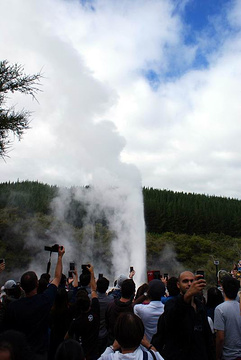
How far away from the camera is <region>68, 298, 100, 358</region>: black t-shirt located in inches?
152

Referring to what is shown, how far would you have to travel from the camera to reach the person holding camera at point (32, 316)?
3311 mm

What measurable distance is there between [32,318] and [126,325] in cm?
129

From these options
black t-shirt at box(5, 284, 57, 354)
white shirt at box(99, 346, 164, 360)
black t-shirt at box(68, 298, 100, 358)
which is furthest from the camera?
black t-shirt at box(68, 298, 100, 358)

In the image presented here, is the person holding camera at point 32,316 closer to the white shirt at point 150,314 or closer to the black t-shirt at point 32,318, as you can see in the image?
the black t-shirt at point 32,318

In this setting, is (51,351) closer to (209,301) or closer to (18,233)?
(209,301)

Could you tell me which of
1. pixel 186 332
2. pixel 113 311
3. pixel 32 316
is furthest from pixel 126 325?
pixel 113 311

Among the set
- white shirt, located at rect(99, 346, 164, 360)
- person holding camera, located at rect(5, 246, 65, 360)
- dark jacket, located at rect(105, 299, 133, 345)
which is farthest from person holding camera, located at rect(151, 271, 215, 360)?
person holding camera, located at rect(5, 246, 65, 360)

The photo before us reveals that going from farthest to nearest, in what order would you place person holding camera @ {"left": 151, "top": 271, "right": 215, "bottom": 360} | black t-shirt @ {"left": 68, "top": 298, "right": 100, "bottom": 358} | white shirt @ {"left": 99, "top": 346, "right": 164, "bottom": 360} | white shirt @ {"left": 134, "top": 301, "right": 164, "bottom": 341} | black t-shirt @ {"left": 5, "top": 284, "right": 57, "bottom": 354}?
white shirt @ {"left": 134, "top": 301, "right": 164, "bottom": 341}, black t-shirt @ {"left": 68, "top": 298, "right": 100, "bottom": 358}, black t-shirt @ {"left": 5, "top": 284, "right": 57, "bottom": 354}, person holding camera @ {"left": 151, "top": 271, "right": 215, "bottom": 360}, white shirt @ {"left": 99, "top": 346, "right": 164, "bottom": 360}

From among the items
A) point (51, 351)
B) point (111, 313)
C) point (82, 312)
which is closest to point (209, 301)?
point (111, 313)

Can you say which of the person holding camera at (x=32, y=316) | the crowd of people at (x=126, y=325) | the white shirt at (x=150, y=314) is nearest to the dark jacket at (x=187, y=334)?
the crowd of people at (x=126, y=325)

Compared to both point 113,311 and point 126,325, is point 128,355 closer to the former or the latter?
point 126,325

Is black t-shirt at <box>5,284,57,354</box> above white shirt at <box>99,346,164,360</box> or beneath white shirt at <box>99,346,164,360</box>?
above

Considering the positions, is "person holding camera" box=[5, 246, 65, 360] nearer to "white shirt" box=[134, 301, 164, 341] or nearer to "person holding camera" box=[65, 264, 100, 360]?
"person holding camera" box=[65, 264, 100, 360]

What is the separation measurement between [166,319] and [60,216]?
38.7 metres
